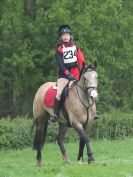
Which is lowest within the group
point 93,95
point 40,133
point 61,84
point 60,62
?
point 40,133

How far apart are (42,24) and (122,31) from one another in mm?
6262

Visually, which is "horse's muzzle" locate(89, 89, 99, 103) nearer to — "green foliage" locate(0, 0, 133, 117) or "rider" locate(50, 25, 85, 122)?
"rider" locate(50, 25, 85, 122)

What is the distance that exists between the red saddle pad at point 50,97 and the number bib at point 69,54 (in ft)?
3.46

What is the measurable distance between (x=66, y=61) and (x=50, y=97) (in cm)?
127

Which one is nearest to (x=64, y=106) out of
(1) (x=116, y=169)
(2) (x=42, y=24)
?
(1) (x=116, y=169)

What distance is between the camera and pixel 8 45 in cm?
3145

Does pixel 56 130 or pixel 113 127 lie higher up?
pixel 56 130

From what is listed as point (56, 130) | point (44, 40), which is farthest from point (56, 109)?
point (44, 40)

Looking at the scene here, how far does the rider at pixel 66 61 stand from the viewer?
1466 centimetres

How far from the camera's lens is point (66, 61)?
48.4 feet

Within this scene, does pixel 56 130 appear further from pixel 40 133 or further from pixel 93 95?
pixel 93 95

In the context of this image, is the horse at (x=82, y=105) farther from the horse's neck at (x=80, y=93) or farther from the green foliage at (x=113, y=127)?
the green foliage at (x=113, y=127)

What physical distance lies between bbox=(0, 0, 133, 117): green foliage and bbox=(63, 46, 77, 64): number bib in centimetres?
1504

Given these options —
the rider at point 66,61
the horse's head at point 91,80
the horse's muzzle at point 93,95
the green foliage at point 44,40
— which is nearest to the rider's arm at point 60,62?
the rider at point 66,61
